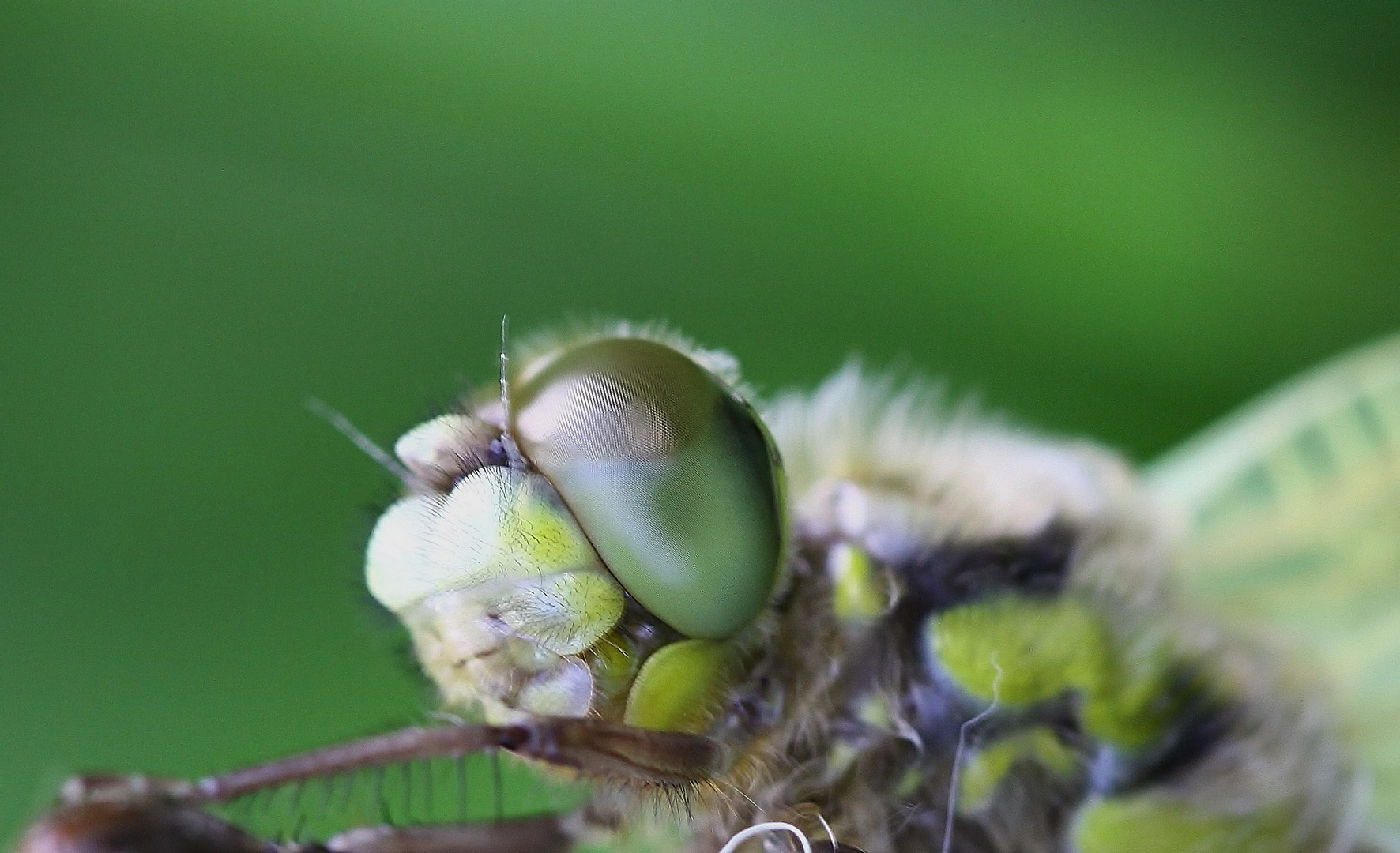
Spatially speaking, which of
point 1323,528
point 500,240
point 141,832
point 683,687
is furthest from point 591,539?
point 500,240

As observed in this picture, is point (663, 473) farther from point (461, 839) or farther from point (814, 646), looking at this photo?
point (461, 839)

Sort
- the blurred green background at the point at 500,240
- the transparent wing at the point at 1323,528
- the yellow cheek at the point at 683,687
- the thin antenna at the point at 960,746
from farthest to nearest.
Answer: the blurred green background at the point at 500,240 → the transparent wing at the point at 1323,528 → the thin antenna at the point at 960,746 → the yellow cheek at the point at 683,687

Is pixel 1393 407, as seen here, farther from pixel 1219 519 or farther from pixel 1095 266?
pixel 1095 266

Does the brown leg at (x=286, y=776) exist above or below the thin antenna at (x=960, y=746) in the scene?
below

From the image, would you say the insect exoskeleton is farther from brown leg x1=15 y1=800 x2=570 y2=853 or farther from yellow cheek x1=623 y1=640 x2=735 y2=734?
brown leg x1=15 y1=800 x2=570 y2=853

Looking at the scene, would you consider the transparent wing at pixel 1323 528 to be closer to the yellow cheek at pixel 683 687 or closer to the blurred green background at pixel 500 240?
the blurred green background at pixel 500 240

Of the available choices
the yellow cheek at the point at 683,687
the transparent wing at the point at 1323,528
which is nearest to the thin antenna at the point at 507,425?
the yellow cheek at the point at 683,687

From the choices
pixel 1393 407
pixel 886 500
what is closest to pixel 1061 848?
pixel 886 500
